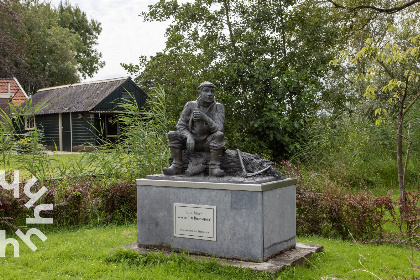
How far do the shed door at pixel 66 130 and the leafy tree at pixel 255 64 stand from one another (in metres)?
16.4

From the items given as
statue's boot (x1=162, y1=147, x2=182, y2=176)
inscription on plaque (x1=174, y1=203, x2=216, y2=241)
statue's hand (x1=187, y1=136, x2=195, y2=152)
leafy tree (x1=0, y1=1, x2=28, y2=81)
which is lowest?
inscription on plaque (x1=174, y1=203, x2=216, y2=241)

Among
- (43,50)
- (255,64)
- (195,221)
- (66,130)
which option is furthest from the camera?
(43,50)

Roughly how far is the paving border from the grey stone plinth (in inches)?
2.9

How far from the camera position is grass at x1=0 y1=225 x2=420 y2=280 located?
4953 millimetres

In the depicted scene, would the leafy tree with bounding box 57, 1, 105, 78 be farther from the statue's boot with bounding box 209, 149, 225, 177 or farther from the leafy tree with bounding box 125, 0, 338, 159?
the statue's boot with bounding box 209, 149, 225, 177

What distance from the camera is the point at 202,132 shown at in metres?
5.82

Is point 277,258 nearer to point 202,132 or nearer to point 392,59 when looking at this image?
point 202,132

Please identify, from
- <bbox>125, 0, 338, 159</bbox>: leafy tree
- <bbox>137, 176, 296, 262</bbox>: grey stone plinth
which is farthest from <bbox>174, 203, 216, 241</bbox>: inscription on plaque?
<bbox>125, 0, 338, 159</bbox>: leafy tree

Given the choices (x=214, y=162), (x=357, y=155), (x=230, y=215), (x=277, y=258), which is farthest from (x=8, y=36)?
(x=277, y=258)

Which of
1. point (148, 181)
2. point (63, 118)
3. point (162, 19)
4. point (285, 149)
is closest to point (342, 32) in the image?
point (285, 149)

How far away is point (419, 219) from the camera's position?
6.23 m

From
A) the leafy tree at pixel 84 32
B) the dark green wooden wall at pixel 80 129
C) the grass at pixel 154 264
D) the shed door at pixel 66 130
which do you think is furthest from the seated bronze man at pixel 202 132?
the leafy tree at pixel 84 32

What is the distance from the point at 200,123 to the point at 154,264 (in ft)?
5.95

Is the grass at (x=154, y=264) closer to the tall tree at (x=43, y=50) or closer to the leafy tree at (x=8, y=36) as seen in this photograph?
the leafy tree at (x=8, y=36)
